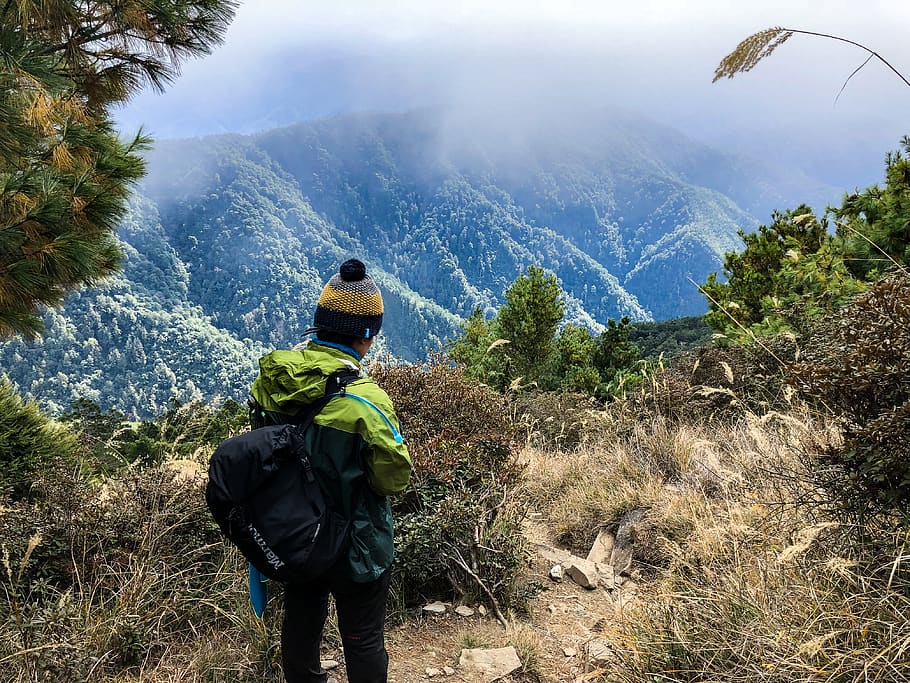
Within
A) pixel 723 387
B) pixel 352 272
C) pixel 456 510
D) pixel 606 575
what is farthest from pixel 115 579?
pixel 723 387

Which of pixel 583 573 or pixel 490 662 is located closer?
pixel 490 662

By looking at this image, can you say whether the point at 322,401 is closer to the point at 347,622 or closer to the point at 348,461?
the point at 348,461

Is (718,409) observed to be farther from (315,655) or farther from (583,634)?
(315,655)

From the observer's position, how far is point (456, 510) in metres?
3.50

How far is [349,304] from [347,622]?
1258 millimetres

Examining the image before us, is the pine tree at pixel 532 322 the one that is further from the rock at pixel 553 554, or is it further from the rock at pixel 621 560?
the rock at pixel 621 560

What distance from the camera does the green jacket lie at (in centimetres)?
212

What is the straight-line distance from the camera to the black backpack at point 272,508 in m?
2.03

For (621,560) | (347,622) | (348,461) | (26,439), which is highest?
(348,461)

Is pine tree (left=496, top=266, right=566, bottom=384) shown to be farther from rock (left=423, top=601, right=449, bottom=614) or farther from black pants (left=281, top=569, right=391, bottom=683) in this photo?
black pants (left=281, top=569, right=391, bottom=683)

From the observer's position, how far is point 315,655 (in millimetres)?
2434

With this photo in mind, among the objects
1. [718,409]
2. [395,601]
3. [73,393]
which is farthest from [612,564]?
[73,393]

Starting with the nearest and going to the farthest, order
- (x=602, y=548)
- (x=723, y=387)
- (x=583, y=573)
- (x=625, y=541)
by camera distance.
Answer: (x=583, y=573)
(x=625, y=541)
(x=602, y=548)
(x=723, y=387)

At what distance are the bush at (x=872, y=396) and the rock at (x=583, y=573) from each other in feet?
5.98
